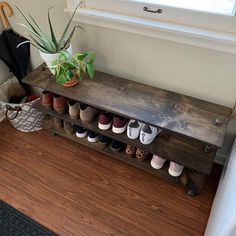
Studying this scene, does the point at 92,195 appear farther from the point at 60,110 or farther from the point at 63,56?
the point at 63,56

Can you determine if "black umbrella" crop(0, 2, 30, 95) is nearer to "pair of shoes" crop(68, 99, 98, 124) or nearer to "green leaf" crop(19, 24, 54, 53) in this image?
"green leaf" crop(19, 24, 54, 53)

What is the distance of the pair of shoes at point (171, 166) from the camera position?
4.09ft

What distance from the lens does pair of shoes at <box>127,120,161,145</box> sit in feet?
3.90

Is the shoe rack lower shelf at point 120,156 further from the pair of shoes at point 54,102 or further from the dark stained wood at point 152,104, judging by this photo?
the dark stained wood at point 152,104

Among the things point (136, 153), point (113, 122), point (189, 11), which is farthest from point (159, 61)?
point (136, 153)

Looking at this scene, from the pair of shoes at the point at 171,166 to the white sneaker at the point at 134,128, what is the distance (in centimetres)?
17

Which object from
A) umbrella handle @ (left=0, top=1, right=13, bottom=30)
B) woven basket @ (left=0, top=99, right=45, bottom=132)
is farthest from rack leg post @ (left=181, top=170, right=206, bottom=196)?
umbrella handle @ (left=0, top=1, right=13, bottom=30)

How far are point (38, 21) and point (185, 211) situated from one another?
1325 mm

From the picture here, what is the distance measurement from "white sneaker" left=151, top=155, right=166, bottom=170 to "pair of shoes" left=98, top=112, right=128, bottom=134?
22 centimetres

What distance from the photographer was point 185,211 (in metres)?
1.28

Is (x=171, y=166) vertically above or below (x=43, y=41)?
below

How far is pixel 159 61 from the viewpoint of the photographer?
3.89 ft

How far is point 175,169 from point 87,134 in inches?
22.3

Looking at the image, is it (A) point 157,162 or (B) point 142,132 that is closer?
(B) point 142,132
